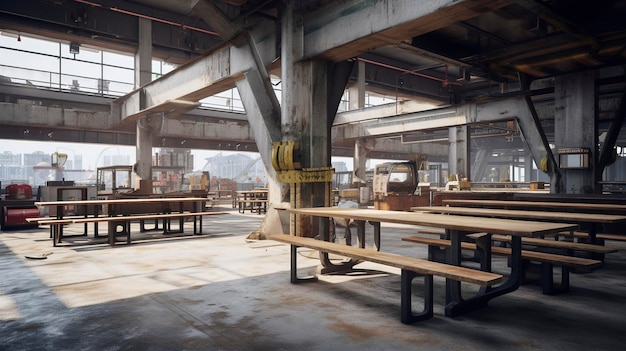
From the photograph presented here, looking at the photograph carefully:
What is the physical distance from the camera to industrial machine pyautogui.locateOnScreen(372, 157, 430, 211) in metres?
15.3

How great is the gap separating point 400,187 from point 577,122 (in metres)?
7.66

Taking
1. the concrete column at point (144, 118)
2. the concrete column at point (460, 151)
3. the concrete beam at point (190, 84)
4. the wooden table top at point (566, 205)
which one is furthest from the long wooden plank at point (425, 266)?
the concrete column at point (460, 151)

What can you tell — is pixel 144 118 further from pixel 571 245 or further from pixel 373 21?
pixel 571 245

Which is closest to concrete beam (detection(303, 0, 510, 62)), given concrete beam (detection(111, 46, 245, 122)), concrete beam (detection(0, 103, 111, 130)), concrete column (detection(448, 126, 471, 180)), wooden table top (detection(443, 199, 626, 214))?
concrete beam (detection(111, 46, 245, 122))

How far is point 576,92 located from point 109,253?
11.0m

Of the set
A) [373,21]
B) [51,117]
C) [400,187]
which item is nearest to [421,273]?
[373,21]

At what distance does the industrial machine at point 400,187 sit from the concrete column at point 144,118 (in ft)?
28.8

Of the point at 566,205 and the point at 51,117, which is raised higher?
the point at 51,117

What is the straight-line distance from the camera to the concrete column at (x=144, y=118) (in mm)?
14328

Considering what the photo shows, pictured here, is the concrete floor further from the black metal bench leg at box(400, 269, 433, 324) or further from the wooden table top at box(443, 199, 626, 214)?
the wooden table top at box(443, 199, 626, 214)

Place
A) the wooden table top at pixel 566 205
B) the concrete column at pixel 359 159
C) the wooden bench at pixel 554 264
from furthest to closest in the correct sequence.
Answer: the concrete column at pixel 359 159 < the wooden table top at pixel 566 205 < the wooden bench at pixel 554 264

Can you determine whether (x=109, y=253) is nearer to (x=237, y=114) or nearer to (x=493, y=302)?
(x=493, y=302)

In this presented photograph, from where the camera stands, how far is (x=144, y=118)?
14.6 metres

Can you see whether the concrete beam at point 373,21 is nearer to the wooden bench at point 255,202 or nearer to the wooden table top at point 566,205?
the wooden table top at point 566,205
